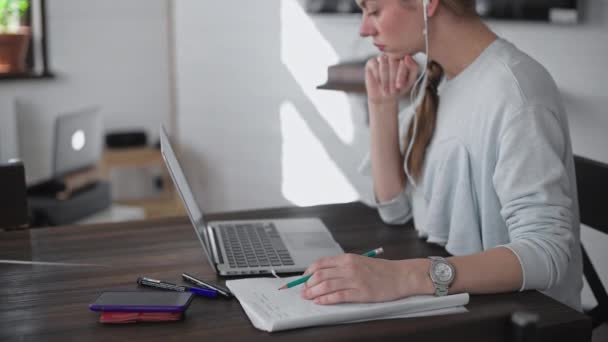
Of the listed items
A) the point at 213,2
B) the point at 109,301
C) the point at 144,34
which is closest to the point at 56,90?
the point at 144,34

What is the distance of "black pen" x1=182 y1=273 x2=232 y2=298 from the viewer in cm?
119

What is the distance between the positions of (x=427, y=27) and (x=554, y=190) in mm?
400

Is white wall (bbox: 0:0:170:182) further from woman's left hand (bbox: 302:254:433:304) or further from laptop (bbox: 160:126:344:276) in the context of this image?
woman's left hand (bbox: 302:254:433:304)

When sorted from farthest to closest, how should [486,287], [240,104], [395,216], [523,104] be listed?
[240,104], [395,216], [523,104], [486,287]

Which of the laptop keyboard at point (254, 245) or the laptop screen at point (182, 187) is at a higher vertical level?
the laptop screen at point (182, 187)

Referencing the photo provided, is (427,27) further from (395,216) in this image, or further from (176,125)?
(176,125)

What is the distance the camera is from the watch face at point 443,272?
1.18 m

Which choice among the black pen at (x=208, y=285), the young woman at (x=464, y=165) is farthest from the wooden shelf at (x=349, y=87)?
the black pen at (x=208, y=285)

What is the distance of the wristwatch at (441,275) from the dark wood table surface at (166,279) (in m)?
0.04

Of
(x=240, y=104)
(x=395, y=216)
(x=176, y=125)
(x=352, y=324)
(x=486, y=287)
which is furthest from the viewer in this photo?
(x=176, y=125)

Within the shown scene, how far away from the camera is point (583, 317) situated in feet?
3.66

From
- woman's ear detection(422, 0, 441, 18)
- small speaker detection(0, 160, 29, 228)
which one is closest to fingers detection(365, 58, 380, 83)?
woman's ear detection(422, 0, 441, 18)

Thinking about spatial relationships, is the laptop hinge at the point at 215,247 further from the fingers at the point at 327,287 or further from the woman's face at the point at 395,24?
the woman's face at the point at 395,24

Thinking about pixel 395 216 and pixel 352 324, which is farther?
pixel 395 216
